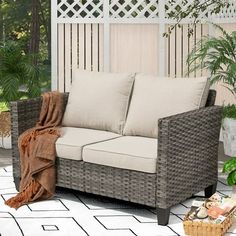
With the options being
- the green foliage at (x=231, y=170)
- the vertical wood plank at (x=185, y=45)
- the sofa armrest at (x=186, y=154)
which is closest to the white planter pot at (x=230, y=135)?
the vertical wood plank at (x=185, y=45)

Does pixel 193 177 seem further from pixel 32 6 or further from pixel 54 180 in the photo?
pixel 32 6

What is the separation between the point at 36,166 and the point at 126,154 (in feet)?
2.38

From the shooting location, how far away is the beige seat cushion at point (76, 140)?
4.27 metres

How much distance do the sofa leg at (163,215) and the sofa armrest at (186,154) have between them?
3 centimetres

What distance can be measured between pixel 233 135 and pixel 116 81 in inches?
60.8

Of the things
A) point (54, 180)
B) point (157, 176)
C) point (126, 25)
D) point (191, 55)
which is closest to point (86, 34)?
point (126, 25)

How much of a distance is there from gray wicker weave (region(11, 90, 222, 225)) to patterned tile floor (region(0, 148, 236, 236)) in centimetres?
12

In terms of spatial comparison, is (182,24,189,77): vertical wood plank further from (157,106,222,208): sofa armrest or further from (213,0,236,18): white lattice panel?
(157,106,222,208): sofa armrest

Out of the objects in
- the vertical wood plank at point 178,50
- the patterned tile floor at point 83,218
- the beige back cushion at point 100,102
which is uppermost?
the vertical wood plank at point 178,50

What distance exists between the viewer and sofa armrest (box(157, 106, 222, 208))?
152 inches

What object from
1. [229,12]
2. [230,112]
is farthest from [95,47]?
[230,112]

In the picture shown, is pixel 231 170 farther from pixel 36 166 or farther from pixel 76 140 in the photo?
pixel 36 166

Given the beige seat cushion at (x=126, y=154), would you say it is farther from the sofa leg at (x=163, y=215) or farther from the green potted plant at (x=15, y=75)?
the green potted plant at (x=15, y=75)

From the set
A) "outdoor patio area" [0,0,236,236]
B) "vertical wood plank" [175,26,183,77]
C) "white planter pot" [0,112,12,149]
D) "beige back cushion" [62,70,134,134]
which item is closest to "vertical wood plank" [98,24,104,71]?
"vertical wood plank" [175,26,183,77]
